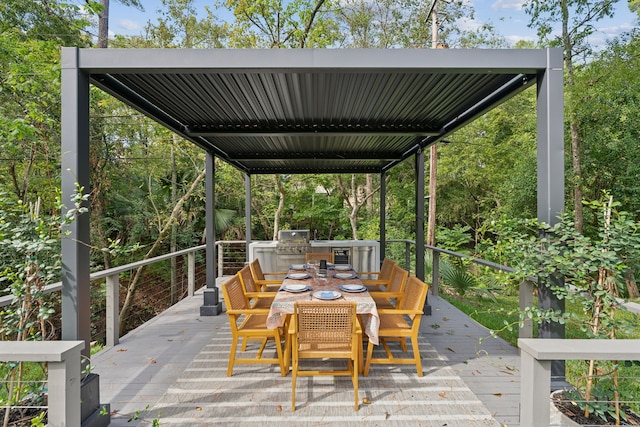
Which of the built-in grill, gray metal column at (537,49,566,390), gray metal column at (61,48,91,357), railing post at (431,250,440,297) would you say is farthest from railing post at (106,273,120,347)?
railing post at (431,250,440,297)

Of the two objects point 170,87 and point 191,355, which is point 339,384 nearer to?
point 191,355

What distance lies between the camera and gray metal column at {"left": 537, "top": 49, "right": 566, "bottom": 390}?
2.35 meters

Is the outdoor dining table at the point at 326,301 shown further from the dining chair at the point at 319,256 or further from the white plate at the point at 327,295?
the dining chair at the point at 319,256

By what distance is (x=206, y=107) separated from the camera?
139 inches

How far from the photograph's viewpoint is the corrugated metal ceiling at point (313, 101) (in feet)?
9.10

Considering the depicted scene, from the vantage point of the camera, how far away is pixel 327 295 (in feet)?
10.4

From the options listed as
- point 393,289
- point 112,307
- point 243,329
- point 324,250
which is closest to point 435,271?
point 393,289

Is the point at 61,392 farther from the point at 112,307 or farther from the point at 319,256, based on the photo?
the point at 319,256

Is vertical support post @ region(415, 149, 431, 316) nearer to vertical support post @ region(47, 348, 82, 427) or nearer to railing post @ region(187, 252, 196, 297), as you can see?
railing post @ region(187, 252, 196, 297)

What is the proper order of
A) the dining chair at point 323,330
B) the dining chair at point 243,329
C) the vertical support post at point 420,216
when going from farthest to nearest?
the vertical support post at point 420,216, the dining chair at point 243,329, the dining chair at point 323,330

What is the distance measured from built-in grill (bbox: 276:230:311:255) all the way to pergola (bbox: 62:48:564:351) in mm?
3097

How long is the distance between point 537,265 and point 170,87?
318cm

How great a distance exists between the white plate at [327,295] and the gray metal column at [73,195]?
1.78m

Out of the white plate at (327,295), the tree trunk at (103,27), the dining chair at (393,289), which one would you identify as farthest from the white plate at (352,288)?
the tree trunk at (103,27)
